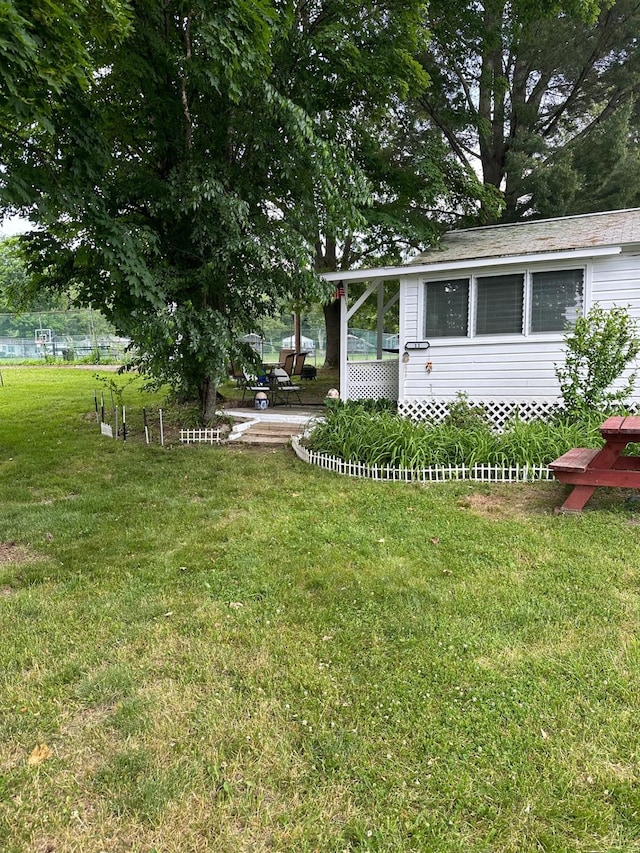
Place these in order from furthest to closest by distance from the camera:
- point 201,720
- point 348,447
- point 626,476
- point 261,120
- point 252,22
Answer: point 261,120
point 348,447
point 252,22
point 626,476
point 201,720

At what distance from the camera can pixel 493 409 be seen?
328 inches

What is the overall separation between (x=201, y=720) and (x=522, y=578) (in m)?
2.24

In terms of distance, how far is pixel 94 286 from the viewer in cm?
759

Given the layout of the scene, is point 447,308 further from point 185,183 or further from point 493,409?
point 185,183

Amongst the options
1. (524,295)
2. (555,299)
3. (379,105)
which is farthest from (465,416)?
(379,105)

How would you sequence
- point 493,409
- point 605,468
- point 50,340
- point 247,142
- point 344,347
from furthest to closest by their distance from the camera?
point 50,340, point 344,347, point 493,409, point 247,142, point 605,468

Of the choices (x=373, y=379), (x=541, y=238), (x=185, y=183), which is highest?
(x=185, y=183)

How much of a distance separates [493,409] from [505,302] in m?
1.71

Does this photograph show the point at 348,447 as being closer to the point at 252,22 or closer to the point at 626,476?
the point at 626,476

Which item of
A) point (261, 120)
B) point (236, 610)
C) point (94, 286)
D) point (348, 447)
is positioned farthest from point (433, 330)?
point (236, 610)

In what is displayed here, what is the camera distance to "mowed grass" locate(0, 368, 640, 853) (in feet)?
5.59

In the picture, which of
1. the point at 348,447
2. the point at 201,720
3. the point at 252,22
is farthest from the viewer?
the point at 348,447

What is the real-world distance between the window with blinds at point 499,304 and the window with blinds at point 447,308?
230 millimetres

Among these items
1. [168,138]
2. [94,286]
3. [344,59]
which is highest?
[344,59]
